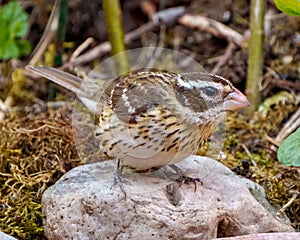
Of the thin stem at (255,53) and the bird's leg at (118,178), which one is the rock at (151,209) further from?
the thin stem at (255,53)

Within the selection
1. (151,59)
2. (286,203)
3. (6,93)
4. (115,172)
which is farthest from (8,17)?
(286,203)

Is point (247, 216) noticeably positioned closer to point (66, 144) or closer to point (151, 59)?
point (66, 144)

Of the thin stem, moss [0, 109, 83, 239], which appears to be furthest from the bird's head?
the thin stem

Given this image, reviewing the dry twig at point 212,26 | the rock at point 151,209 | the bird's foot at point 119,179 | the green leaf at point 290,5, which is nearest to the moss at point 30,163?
the rock at point 151,209

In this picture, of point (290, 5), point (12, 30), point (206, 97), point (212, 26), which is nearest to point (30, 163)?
Result: point (206, 97)

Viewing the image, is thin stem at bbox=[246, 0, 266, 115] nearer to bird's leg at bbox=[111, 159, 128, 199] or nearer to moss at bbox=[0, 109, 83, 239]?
moss at bbox=[0, 109, 83, 239]
